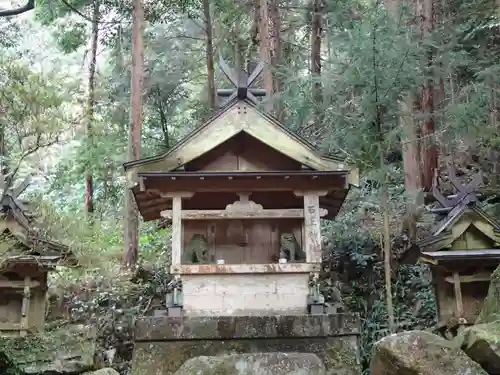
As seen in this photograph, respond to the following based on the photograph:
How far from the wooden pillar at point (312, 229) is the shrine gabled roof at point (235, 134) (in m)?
0.45

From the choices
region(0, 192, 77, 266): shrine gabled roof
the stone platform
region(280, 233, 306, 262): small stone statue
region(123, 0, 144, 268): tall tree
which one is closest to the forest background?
region(123, 0, 144, 268): tall tree

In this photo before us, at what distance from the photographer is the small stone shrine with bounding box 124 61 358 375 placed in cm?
642

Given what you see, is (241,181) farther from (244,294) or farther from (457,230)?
(457,230)

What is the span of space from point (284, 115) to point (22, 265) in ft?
26.4

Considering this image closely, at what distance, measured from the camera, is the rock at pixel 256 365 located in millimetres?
5211

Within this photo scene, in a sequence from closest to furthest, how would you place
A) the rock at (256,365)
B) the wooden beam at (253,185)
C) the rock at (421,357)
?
1. the rock at (421,357)
2. the rock at (256,365)
3. the wooden beam at (253,185)

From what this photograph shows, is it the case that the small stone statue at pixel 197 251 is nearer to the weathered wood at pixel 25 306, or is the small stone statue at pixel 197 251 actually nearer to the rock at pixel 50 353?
the rock at pixel 50 353

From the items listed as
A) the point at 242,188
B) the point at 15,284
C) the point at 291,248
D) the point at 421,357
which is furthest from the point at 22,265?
the point at 421,357

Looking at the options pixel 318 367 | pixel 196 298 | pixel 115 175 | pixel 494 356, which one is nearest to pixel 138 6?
pixel 115 175

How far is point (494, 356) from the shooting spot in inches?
191

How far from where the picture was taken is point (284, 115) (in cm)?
1380

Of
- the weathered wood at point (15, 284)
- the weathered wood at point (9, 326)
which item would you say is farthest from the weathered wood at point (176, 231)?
the weathered wood at point (9, 326)

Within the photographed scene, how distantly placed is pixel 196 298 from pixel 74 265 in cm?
187

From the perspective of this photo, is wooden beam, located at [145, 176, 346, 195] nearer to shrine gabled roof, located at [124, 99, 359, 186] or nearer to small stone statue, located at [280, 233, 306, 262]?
shrine gabled roof, located at [124, 99, 359, 186]
